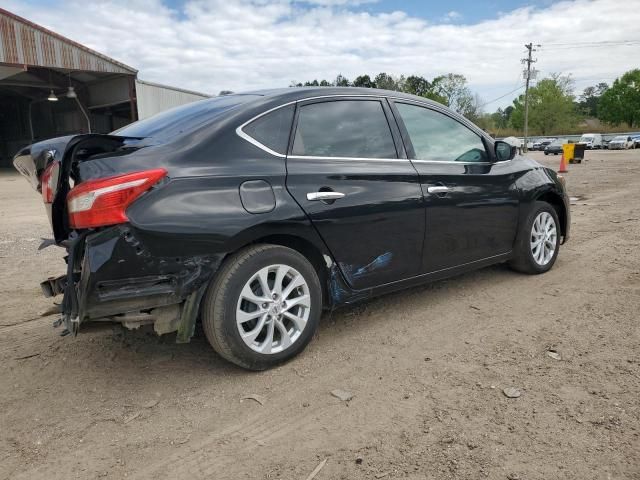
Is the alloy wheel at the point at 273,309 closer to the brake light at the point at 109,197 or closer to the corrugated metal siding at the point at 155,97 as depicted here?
the brake light at the point at 109,197

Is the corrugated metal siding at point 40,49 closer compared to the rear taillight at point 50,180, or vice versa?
the rear taillight at point 50,180

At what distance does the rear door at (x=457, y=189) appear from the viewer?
3758 mm

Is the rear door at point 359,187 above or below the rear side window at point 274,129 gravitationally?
below

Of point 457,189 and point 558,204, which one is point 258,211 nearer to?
point 457,189

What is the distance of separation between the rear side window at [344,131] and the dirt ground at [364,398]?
4.23 ft

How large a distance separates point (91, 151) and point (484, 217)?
3.00 m

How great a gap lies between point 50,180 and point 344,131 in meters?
1.85

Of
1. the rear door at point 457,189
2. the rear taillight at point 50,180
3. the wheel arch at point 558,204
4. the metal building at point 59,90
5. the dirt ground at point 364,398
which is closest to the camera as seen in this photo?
the dirt ground at point 364,398

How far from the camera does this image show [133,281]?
2.56m

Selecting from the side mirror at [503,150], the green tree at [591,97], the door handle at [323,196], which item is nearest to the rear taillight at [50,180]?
the door handle at [323,196]

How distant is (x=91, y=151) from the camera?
2795 mm

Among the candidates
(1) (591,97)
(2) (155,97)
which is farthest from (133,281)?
(1) (591,97)

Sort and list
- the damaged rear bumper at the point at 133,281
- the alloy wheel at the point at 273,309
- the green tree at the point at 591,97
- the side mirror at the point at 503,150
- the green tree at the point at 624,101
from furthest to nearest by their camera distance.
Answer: the green tree at the point at 591,97 < the green tree at the point at 624,101 < the side mirror at the point at 503,150 < the alloy wheel at the point at 273,309 < the damaged rear bumper at the point at 133,281

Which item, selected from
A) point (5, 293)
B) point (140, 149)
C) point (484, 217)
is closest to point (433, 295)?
point (484, 217)
